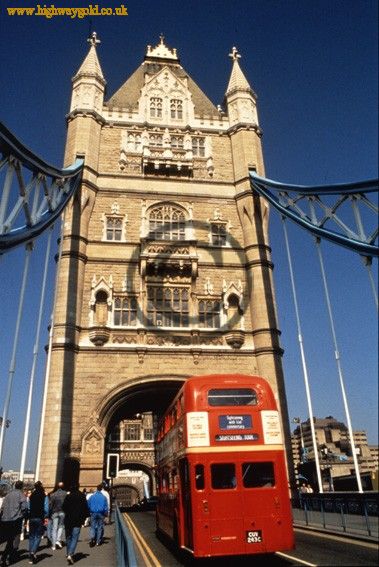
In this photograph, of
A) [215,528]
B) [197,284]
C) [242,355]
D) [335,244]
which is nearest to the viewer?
[215,528]

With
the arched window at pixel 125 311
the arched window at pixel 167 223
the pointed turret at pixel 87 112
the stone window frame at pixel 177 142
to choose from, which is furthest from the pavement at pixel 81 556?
the stone window frame at pixel 177 142

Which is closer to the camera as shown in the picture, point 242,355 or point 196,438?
point 196,438

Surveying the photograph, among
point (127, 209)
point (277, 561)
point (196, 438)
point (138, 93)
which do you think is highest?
point (138, 93)

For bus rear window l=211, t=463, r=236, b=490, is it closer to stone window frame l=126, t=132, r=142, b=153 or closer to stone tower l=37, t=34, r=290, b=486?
stone tower l=37, t=34, r=290, b=486

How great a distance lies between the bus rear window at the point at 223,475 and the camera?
8.84 metres

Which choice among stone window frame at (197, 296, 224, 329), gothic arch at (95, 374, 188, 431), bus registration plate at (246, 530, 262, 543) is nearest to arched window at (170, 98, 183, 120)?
stone window frame at (197, 296, 224, 329)

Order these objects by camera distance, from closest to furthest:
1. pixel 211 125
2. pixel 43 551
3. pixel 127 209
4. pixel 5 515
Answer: pixel 5 515 → pixel 43 551 → pixel 127 209 → pixel 211 125

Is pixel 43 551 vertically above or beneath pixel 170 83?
beneath

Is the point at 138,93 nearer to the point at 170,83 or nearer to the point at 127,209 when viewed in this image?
the point at 170,83

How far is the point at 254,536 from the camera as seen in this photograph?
8.48m

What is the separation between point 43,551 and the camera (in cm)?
1178

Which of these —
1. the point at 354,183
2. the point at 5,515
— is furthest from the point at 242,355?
the point at 5,515

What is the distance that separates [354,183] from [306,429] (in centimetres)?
10145

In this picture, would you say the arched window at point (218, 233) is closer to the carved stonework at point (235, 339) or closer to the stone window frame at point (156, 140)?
the carved stonework at point (235, 339)
